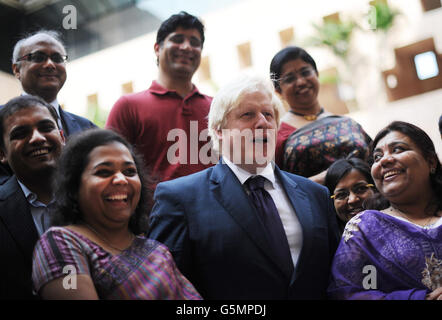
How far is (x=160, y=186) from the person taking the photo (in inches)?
100

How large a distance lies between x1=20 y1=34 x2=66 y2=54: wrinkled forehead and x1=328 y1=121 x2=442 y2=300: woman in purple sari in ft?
7.90

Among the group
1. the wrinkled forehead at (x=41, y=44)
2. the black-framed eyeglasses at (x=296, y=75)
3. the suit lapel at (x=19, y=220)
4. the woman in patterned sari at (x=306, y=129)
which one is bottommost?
the suit lapel at (x=19, y=220)

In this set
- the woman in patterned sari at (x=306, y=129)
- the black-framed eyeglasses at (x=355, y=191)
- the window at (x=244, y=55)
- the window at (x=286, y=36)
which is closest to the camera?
the black-framed eyeglasses at (x=355, y=191)

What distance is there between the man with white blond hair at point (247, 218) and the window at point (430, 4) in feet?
43.0

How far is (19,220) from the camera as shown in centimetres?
244

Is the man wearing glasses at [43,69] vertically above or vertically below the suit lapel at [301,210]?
above

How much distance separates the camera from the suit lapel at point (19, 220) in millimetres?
2359

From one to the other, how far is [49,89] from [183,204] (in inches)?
64.7

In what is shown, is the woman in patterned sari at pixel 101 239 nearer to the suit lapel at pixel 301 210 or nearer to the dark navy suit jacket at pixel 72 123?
the suit lapel at pixel 301 210

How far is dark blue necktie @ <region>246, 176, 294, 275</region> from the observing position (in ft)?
7.79

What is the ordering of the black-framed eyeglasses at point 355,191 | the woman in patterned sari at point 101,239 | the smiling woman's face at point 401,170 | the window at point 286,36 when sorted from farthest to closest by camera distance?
the window at point 286,36
the black-framed eyeglasses at point 355,191
the smiling woman's face at point 401,170
the woman in patterned sari at point 101,239

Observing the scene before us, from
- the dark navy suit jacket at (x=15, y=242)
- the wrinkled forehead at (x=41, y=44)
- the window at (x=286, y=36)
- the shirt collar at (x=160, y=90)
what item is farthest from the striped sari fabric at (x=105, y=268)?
the window at (x=286, y=36)

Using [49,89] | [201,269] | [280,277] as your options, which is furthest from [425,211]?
[49,89]

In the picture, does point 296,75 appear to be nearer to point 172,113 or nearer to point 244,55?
point 172,113
